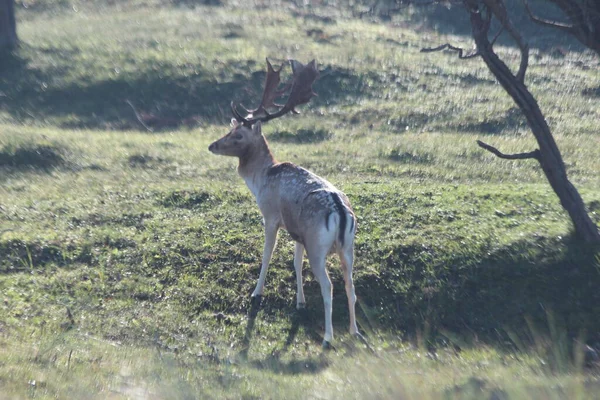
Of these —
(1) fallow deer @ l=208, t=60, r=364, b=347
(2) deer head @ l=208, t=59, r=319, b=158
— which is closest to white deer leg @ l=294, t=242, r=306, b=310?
(1) fallow deer @ l=208, t=60, r=364, b=347

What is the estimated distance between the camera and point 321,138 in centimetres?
1933

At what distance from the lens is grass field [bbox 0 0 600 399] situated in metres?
6.72

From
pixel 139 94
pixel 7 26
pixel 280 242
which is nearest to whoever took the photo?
pixel 280 242

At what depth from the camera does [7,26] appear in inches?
1024

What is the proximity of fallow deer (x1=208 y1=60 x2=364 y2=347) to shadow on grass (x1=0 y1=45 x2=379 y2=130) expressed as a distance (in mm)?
9946

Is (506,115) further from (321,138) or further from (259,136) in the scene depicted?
(259,136)

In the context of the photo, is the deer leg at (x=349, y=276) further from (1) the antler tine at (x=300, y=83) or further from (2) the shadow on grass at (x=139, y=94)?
(2) the shadow on grass at (x=139, y=94)

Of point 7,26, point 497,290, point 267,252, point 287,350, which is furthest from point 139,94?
point 287,350

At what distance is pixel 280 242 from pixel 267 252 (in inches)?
66.4

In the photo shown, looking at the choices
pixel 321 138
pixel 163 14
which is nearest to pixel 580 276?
pixel 321 138

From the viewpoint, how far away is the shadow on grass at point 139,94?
70.7 ft

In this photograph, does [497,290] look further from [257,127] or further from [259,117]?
[259,117]

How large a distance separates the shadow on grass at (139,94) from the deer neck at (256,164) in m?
10.2

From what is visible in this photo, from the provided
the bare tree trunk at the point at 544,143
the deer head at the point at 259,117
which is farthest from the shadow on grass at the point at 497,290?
the deer head at the point at 259,117
